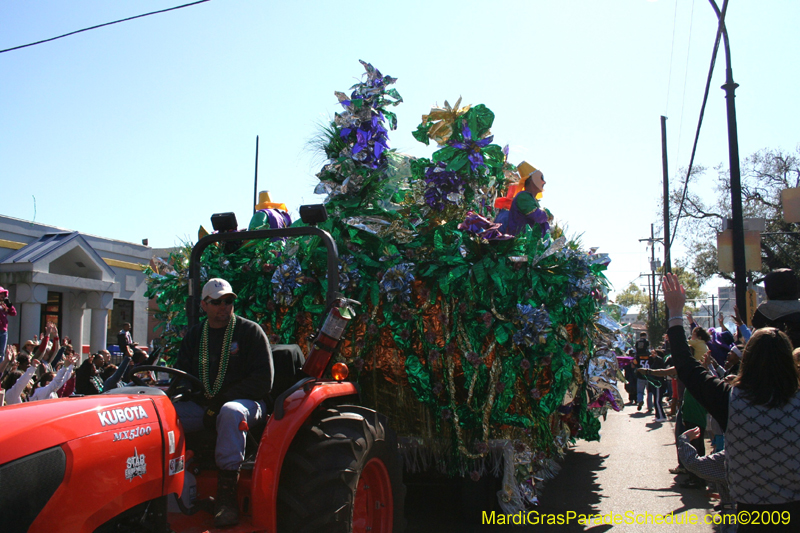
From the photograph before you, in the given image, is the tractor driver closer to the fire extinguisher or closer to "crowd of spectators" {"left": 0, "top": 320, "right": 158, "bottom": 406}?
the fire extinguisher

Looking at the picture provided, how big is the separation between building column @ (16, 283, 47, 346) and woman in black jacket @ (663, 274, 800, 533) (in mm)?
16253

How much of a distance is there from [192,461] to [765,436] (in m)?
2.74

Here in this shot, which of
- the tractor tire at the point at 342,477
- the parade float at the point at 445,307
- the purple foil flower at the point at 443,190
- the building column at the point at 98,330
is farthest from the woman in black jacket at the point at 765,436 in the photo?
the building column at the point at 98,330

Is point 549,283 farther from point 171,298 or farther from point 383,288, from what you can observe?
point 171,298

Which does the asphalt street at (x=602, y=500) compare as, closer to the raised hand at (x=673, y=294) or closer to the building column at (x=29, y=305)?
the raised hand at (x=673, y=294)

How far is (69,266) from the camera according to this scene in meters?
17.5

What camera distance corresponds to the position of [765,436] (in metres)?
2.54

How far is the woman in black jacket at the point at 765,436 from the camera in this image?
8.20 feet

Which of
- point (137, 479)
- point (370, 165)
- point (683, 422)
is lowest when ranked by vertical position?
point (683, 422)

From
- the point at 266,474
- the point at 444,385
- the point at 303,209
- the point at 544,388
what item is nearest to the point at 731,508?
the point at 544,388

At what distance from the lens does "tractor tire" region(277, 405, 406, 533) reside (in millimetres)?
3117

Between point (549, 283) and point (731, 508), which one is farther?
point (549, 283)

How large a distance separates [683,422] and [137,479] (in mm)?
5998

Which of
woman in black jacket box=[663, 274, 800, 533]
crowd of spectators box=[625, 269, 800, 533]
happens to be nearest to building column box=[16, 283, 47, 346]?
crowd of spectators box=[625, 269, 800, 533]
